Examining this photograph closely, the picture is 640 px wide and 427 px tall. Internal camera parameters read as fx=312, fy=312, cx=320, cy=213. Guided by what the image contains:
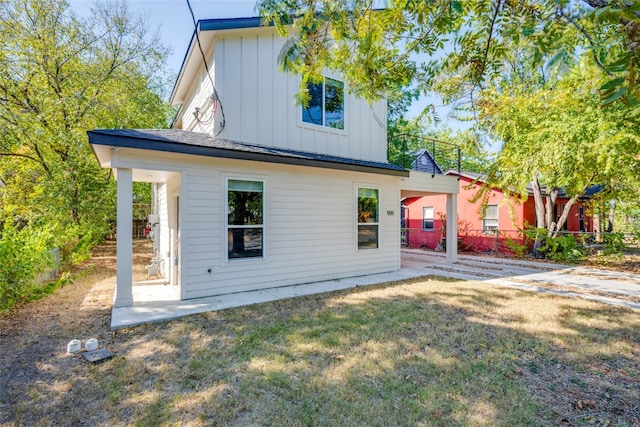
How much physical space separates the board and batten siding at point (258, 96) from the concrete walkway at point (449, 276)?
3.23 metres

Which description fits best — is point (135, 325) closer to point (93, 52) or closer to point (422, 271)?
point (422, 271)

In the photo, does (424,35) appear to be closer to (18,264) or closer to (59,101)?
(18,264)

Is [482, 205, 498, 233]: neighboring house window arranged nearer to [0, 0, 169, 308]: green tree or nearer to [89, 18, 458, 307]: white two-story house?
[89, 18, 458, 307]: white two-story house

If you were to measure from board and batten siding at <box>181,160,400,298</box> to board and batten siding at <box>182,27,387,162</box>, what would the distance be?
0.76 m

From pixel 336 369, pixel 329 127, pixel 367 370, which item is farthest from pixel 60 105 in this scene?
pixel 367 370

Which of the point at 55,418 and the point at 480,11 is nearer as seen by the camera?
the point at 55,418

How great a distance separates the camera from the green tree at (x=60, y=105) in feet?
32.5

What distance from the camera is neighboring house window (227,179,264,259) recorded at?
6.15m

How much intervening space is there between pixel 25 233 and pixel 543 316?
888cm

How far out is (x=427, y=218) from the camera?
52.7 ft

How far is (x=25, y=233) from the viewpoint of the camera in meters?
5.52

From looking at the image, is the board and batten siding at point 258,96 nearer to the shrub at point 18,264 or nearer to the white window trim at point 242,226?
the white window trim at point 242,226

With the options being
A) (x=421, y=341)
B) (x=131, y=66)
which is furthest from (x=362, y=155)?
(x=131, y=66)

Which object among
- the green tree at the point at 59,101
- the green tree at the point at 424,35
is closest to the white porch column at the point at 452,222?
the green tree at the point at 424,35
